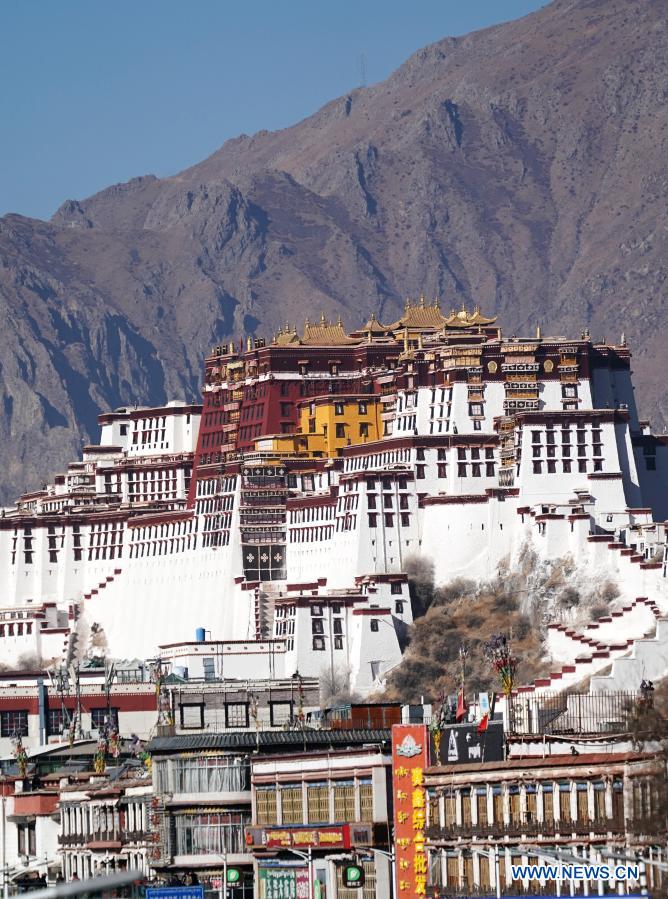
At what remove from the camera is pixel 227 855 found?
312 feet

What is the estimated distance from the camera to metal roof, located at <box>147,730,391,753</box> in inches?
3863

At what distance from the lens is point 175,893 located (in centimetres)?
8288

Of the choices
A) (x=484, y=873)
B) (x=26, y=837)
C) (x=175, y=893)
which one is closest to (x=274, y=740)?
(x=484, y=873)

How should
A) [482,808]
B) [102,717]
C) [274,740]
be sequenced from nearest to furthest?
[482,808], [274,740], [102,717]

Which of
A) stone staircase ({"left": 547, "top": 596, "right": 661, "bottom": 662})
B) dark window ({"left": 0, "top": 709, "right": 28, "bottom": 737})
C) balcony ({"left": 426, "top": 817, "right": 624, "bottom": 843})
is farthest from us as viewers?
stone staircase ({"left": 547, "top": 596, "right": 661, "bottom": 662})

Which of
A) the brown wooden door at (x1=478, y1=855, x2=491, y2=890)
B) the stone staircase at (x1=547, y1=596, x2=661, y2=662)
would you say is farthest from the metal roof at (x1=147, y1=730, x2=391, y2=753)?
the stone staircase at (x1=547, y1=596, x2=661, y2=662)

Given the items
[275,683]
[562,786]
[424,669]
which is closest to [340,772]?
[562,786]

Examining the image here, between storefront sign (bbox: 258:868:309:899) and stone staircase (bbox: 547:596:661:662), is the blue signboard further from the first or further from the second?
stone staircase (bbox: 547:596:661:662)

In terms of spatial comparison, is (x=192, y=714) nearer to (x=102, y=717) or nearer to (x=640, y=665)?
(x=640, y=665)

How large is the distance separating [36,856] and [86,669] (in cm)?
9135

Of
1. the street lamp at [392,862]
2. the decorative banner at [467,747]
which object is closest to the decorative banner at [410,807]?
the street lamp at [392,862]

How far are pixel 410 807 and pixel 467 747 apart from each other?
2.42m

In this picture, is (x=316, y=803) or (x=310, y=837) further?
(x=316, y=803)

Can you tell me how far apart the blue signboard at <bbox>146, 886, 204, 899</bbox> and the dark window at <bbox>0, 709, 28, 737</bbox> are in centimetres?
8550
